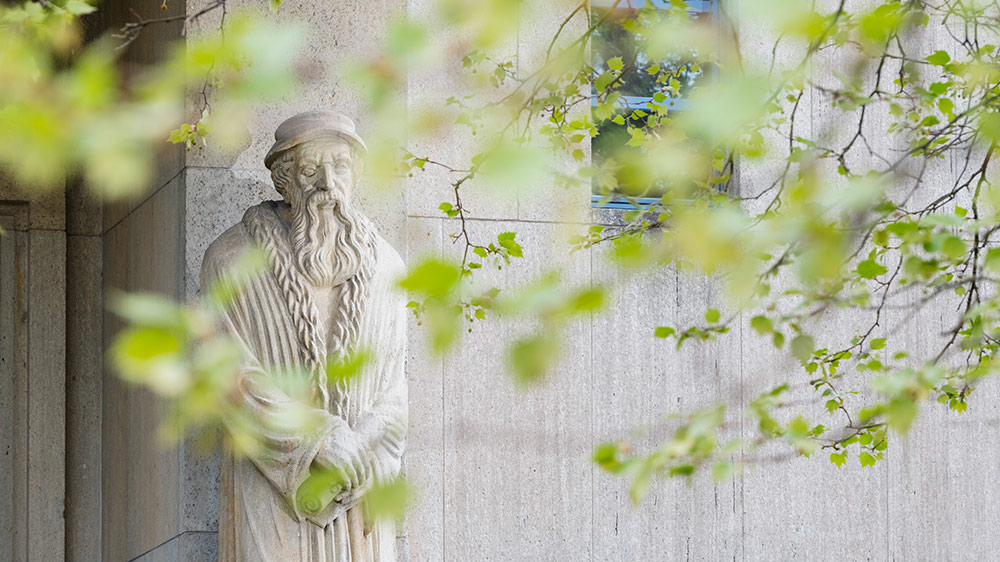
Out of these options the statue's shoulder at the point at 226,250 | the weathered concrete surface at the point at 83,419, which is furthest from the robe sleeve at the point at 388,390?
the weathered concrete surface at the point at 83,419

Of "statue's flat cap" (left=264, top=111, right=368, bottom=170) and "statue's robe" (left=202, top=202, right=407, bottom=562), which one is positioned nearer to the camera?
"statue's robe" (left=202, top=202, right=407, bottom=562)

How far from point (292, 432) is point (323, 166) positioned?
970mm

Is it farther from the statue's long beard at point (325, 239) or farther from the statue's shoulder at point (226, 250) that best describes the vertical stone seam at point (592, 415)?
the statue's shoulder at point (226, 250)

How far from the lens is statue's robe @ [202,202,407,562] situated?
5883mm

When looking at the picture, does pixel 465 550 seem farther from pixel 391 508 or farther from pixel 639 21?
pixel 391 508

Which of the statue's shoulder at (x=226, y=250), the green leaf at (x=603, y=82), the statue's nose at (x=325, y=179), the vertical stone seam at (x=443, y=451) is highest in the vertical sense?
the green leaf at (x=603, y=82)

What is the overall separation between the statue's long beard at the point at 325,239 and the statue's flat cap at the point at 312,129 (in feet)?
0.65

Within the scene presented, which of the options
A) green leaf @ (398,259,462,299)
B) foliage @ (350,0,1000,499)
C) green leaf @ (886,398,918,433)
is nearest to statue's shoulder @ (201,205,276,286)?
foliage @ (350,0,1000,499)

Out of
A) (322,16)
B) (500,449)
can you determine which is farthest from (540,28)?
(500,449)

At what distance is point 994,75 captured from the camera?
226 inches

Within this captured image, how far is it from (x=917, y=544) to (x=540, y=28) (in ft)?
10.6

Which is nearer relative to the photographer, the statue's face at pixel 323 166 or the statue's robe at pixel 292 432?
the statue's robe at pixel 292 432

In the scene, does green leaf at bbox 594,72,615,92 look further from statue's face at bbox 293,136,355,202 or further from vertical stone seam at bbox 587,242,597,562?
vertical stone seam at bbox 587,242,597,562

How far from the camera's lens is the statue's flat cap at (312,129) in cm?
609
